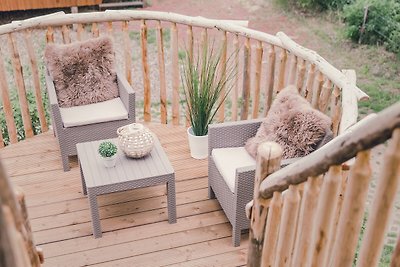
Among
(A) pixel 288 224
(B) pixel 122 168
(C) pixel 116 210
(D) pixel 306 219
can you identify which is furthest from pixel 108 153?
(D) pixel 306 219

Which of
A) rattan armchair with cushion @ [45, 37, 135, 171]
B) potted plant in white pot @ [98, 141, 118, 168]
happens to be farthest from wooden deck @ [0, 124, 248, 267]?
potted plant in white pot @ [98, 141, 118, 168]

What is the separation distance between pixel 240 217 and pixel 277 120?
0.68 metres

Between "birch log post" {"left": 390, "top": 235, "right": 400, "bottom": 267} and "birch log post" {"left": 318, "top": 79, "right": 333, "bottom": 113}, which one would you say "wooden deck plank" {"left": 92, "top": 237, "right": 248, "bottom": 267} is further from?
"birch log post" {"left": 390, "top": 235, "right": 400, "bottom": 267}

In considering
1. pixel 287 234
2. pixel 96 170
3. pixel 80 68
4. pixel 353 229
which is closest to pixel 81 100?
pixel 80 68

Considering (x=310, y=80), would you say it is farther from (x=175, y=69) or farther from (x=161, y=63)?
(x=161, y=63)

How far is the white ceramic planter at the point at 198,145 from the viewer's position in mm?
4371

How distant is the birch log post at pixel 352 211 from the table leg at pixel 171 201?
6.59 feet

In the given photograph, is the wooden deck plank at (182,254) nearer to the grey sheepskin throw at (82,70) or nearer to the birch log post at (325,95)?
the birch log post at (325,95)

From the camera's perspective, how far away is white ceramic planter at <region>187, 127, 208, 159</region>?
14.3 ft

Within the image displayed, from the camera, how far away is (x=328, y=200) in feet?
5.25

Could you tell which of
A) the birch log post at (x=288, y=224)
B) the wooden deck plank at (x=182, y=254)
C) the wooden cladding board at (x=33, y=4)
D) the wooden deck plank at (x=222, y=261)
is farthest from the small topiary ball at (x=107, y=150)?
the wooden cladding board at (x=33, y=4)

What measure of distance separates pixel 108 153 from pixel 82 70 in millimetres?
1181

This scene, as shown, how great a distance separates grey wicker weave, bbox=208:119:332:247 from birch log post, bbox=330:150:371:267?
167cm

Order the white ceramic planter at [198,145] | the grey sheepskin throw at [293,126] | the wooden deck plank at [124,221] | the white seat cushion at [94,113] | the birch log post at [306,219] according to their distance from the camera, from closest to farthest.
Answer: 1. the birch log post at [306,219]
2. the grey sheepskin throw at [293,126]
3. the wooden deck plank at [124,221]
4. the white seat cushion at [94,113]
5. the white ceramic planter at [198,145]
